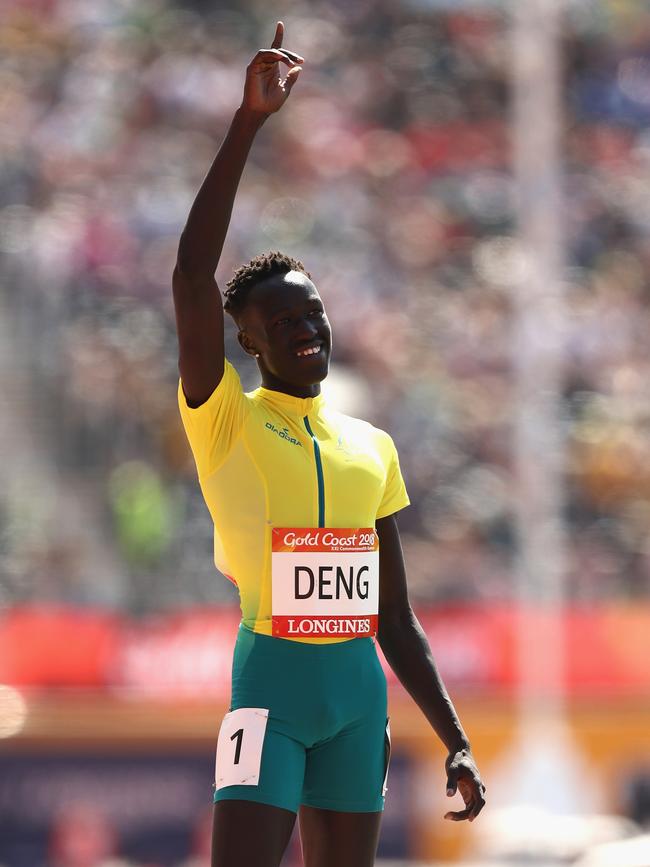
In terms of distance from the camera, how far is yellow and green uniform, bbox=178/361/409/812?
3.59 m

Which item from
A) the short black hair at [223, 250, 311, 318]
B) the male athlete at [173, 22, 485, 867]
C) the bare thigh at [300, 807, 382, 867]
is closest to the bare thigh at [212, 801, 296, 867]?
the male athlete at [173, 22, 485, 867]

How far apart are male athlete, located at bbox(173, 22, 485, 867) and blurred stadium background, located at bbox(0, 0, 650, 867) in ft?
13.6

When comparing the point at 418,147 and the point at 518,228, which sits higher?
the point at 418,147

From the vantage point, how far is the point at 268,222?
14.1 m

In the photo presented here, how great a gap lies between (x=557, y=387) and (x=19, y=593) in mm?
4481

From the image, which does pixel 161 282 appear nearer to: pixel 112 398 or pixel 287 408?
pixel 112 398

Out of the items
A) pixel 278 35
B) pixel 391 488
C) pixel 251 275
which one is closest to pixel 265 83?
pixel 278 35

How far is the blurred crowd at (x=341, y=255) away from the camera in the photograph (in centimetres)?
1189

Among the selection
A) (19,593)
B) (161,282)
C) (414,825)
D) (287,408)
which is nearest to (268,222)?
(161,282)

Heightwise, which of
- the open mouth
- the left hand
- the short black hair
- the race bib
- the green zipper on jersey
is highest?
the short black hair

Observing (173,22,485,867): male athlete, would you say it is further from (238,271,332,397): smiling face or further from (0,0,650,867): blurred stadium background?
(0,0,650,867): blurred stadium background

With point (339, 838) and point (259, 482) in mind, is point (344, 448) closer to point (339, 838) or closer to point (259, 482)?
point (259, 482)

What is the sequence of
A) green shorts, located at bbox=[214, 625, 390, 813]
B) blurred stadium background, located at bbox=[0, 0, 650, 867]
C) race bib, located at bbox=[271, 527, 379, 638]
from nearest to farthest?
green shorts, located at bbox=[214, 625, 390, 813] → race bib, located at bbox=[271, 527, 379, 638] → blurred stadium background, located at bbox=[0, 0, 650, 867]

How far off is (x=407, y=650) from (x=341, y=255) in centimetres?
1060
